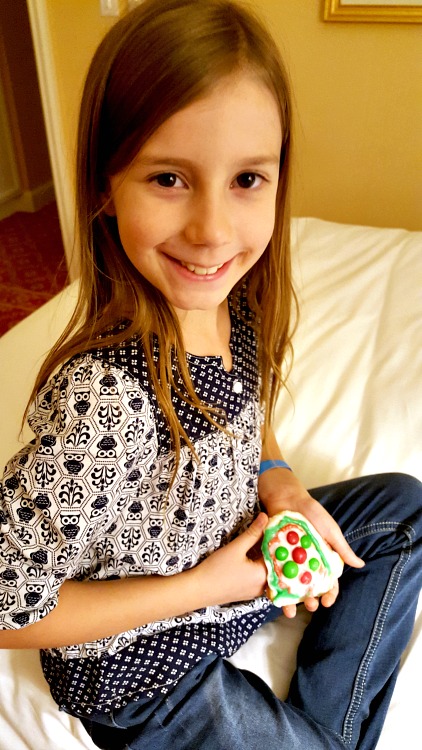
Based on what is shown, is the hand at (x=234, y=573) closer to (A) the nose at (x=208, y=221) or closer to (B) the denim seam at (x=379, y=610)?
(B) the denim seam at (x=379, y=610)

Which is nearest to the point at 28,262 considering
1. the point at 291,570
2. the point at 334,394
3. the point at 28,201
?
the point at 28,201

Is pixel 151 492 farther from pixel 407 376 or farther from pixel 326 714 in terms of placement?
pixel 407 376

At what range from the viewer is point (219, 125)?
61 centimetres

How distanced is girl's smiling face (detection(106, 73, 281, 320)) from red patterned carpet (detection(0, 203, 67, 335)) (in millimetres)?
1841

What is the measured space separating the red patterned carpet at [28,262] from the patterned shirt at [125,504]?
178cm

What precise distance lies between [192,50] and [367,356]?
0.82 m

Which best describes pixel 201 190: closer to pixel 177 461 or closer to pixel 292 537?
pixel 177 461

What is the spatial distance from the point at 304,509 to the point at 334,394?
0.38 meters

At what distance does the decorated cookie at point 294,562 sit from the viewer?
2.56 feet

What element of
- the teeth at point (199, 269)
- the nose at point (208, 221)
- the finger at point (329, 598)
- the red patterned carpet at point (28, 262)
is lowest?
the red patterned carpet at point (28, 262)

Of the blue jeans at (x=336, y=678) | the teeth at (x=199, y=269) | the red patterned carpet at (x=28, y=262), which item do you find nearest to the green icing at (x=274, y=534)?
the blue jeans at (x=336, y=678)

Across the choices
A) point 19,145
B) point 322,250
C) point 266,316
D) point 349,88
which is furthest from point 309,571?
point 19,145

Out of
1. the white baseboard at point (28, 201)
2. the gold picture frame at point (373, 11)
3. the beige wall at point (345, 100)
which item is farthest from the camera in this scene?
the white baseboard at point (28, 201)

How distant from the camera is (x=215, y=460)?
2.54 ft
